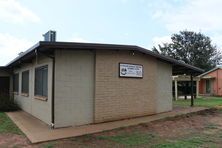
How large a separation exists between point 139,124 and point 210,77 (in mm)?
28886

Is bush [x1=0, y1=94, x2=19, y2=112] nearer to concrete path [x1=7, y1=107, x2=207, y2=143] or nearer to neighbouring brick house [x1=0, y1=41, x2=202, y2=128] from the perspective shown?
neighbouring brick house [x1=0, y1=41, x2=202, y2=128]

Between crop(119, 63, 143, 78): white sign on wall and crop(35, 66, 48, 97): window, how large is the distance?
303cm

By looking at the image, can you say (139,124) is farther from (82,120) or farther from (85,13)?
(85,13)

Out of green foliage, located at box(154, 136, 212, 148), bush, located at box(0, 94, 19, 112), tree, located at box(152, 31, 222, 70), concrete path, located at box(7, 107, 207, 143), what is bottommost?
green foliage, located at box(154, 136, 212, 148)

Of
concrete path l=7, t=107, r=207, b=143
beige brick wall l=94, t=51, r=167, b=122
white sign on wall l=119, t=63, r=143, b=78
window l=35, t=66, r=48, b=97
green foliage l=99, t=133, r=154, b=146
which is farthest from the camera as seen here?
white sign on wall l=119, t=63, r=143, b=78


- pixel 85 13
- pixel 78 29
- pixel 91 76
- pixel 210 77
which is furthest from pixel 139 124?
A: pixel 210 77

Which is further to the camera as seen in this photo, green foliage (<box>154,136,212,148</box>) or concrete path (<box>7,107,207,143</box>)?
concrete path (<box>7,107,207,143</box>)

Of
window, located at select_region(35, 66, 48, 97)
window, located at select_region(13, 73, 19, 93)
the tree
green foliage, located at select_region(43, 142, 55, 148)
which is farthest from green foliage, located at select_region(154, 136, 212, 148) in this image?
the tree

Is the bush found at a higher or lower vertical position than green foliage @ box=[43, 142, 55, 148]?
higher

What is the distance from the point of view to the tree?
4712 cm

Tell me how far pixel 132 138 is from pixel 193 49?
137ft

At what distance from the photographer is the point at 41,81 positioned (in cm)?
1241

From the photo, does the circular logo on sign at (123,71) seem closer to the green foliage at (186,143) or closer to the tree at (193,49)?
the green foliage at (186,143)

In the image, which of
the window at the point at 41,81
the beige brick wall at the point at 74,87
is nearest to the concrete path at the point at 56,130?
the beige brick wall at the point at 74,87
